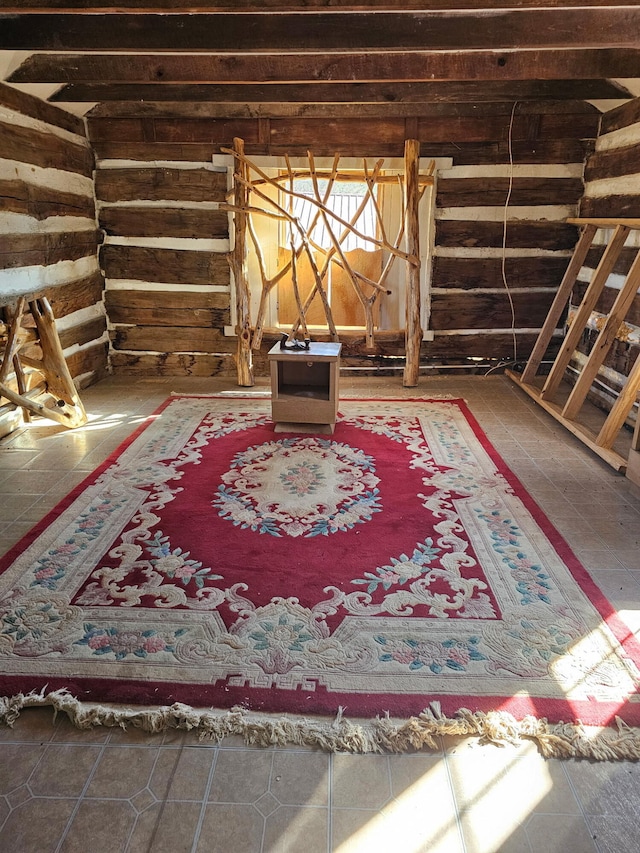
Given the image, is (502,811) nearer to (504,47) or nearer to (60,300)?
(504,47)

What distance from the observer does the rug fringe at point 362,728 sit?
196cm

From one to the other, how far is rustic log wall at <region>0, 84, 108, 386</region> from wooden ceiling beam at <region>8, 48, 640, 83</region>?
0.51m

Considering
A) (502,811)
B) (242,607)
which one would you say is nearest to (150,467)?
(242,607)

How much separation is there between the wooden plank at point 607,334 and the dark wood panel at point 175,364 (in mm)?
3541

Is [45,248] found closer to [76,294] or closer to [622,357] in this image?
[76,294]

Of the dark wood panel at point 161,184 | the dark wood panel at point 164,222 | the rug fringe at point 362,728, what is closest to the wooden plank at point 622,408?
the rug fringe at point 362,728

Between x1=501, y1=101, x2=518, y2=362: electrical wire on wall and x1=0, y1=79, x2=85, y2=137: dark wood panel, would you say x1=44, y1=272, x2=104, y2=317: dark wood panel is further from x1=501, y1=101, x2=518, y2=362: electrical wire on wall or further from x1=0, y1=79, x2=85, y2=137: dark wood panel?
x1=501, y1=101, x2=518, y2=362: electrical wire on wall

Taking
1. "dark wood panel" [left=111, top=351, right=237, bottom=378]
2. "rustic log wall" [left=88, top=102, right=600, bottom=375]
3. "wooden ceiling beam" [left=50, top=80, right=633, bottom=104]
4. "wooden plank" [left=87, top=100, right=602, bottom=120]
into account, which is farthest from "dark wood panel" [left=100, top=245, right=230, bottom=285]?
"wooden ceiling beam" [left=50, top=80, right=633, bottom=104]

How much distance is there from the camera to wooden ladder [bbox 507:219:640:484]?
427 centimetres

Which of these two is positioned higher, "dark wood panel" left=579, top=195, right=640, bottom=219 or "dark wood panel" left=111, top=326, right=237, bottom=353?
"dark wood panel" left=579, top=195, right=640, bottom=219

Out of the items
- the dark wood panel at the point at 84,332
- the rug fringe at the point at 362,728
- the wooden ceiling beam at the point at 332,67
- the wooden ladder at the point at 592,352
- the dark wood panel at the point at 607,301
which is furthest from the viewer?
the dark wood panel at the point at 84,332

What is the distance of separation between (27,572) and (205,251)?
14.5 feet

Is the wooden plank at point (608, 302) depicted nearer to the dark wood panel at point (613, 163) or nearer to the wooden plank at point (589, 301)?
the wooden plank at point (589, 301)

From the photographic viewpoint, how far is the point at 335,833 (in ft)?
5.58
